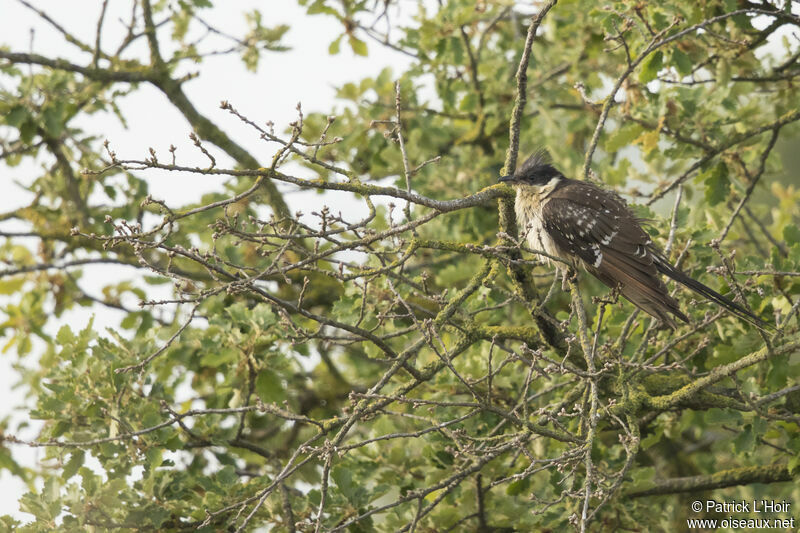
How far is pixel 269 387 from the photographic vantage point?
185 inches

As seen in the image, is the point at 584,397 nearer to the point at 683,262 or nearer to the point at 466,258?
the point at 683,262

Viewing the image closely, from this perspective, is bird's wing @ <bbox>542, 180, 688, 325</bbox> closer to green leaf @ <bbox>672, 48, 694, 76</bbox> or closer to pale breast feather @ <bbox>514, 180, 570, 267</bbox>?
pale breast feather @ <bbox>514, 180, 570, 267</bbox>

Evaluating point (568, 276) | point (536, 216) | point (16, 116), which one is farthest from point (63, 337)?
point (568, 276)

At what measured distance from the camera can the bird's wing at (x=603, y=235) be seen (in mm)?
4160

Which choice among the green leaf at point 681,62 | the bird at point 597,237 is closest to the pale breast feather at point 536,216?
the bird at point 597,237

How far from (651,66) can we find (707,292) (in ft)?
4.05

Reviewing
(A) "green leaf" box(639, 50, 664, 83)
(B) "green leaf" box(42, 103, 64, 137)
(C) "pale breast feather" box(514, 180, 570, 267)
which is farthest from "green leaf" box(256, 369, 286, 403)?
(A) "green leaf" box(639, 50, 664, 83)

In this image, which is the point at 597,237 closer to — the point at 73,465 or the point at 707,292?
the point at 707,292

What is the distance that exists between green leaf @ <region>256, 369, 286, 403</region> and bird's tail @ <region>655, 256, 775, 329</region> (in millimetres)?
2009

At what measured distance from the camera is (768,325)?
3.81 metres

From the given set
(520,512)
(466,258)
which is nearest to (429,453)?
(520,512)

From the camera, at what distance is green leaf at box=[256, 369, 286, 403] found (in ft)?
15.3

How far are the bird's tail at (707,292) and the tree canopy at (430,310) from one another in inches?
3.5

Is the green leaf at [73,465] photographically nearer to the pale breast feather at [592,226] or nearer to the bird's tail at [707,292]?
the pale breast feather at [592,226]
